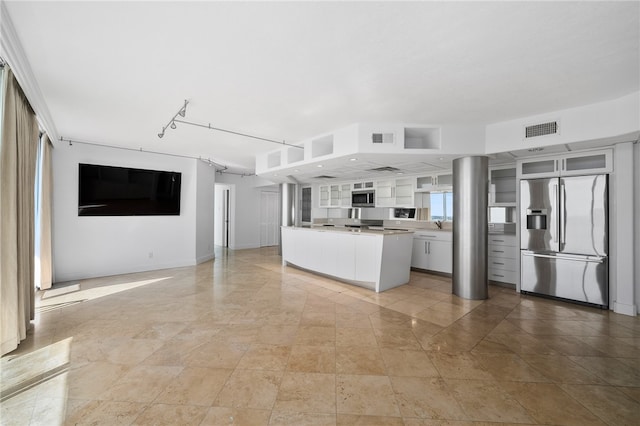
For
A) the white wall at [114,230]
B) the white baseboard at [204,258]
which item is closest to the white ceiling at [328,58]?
the white wall at [114,230]

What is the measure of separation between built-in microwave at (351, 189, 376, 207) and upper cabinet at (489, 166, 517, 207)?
2.71m

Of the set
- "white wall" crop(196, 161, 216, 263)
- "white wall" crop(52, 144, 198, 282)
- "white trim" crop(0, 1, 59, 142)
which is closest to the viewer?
"white trim" crop(0, 1, 59, 142)

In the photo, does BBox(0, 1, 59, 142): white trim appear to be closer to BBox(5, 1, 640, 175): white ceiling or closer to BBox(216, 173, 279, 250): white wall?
BBox(5, 1, 640, 175): white ceiling

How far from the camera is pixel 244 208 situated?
9.48 m

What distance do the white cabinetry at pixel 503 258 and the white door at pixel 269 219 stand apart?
695cm

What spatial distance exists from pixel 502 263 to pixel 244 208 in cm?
770

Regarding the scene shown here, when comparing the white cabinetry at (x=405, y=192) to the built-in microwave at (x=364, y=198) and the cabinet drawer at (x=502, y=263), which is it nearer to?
the built-in microwave at (x=364, y=198)

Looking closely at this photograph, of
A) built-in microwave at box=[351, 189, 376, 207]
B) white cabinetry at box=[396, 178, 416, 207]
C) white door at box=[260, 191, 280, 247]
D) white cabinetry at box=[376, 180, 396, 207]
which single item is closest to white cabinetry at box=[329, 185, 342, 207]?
built-in microwave at box=[351, 189, 376, 207]

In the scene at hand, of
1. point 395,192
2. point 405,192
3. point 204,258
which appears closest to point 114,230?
point 204,258

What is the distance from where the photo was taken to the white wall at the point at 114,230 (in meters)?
5.05

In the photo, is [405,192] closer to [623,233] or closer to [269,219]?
[623,233]

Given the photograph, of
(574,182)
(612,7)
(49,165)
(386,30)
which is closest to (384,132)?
(386,30)

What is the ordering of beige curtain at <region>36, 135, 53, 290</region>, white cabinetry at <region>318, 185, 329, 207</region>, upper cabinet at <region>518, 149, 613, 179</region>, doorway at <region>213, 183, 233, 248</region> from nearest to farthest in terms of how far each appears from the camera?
upper cabinet at <region>518, 149, 613, 179</region> < beige curtain at <region>36, 135, 53, 290</region> < white cabinetry at <region>318, 185, 329, 207</region> < doorway at <region>213, 183, 233, 248</region>

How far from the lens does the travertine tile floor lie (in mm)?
1764
